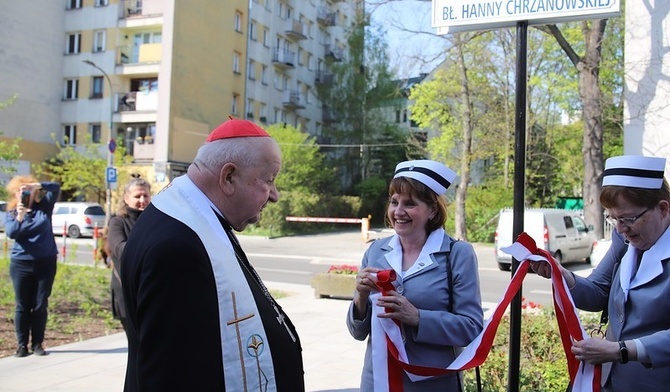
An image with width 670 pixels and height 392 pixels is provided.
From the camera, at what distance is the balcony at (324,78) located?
51.6m

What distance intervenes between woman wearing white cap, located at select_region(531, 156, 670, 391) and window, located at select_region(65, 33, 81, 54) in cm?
4072

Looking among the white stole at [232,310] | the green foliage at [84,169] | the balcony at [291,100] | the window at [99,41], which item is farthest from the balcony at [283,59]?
the white stole at [232,310]

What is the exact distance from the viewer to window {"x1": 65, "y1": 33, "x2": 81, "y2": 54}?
38.3 metres

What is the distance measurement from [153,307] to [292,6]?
5020cm

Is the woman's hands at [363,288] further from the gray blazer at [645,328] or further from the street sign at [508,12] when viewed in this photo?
the street sign at [508,12]

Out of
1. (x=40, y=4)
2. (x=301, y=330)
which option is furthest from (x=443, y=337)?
(x=40, y=4)

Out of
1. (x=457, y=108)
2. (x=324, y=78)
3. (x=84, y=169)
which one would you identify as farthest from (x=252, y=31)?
(x=457, y=108)

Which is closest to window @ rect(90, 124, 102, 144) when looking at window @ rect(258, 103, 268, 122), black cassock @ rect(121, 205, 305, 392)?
window @ rect(258, 103, 268, 122)

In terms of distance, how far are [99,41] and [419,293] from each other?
39157mm

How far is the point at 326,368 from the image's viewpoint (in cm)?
666

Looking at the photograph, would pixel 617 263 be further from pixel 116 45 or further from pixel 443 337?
pixel 116 45

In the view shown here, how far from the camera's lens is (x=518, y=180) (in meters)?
3.62

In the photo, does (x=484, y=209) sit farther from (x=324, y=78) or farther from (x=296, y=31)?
(x=324, y=78)

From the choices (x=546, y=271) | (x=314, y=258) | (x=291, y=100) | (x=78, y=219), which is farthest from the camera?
(x=291, y=100)
